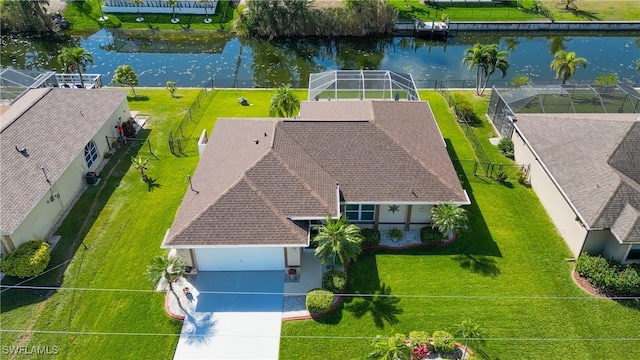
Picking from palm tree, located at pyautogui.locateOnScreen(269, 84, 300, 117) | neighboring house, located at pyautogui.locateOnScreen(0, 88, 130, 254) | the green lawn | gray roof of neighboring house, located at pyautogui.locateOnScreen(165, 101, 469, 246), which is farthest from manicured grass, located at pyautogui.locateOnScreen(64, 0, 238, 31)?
the green lawn

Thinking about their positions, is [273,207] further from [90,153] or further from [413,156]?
[90,153]

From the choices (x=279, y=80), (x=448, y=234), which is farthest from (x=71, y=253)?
(x=279, y=80)

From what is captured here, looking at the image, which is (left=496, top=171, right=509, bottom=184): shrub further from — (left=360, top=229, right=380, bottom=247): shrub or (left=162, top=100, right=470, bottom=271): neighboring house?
(left=360, top=229, right=380, bottom=247): shrub

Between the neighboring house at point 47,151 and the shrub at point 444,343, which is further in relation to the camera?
the neighboring house at point 47,151

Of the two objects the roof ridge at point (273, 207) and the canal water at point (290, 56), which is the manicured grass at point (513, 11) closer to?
the canal water at point (290, 56)

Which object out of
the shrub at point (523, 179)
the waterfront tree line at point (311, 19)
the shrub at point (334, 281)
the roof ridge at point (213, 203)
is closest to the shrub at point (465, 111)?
the shrub at point (523, 179)

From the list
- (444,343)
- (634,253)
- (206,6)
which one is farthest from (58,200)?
(206,6)
